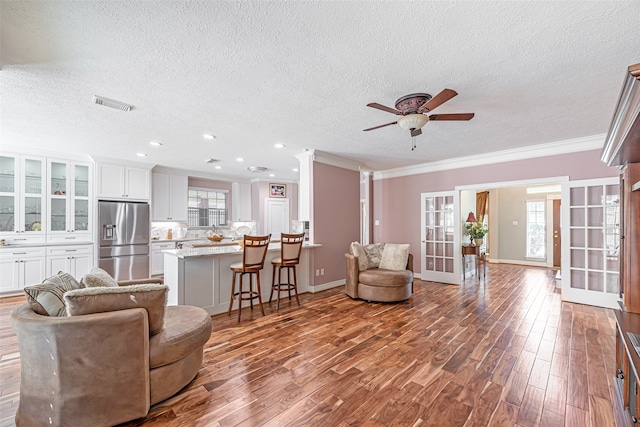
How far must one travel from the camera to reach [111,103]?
2902 millimetres

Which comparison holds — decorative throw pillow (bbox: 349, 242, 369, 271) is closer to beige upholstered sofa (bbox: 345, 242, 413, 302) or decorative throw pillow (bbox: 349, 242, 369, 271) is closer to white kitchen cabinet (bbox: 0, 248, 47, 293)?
beige upholstered sofa (bbox: 345, 242, 413, 302)

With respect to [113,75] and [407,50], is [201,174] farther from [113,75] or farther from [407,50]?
[407,50]

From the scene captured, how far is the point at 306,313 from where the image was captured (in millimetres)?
3824

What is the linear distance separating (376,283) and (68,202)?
5.95 metres

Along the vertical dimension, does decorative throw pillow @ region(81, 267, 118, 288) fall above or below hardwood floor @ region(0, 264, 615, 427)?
above

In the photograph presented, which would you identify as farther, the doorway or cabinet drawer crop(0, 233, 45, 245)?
the doorway

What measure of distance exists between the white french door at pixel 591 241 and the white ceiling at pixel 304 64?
1.02 meters

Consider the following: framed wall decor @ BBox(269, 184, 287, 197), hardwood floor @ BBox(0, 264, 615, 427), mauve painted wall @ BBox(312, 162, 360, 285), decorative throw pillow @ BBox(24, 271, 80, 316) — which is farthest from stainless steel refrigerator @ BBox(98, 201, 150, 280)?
decorative throw pillow @ BBox(24, 271, 80, 316)

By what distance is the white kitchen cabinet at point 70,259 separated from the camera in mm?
4922

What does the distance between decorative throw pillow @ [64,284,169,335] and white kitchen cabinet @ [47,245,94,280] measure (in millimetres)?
4493

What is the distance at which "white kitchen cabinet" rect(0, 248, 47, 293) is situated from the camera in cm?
453

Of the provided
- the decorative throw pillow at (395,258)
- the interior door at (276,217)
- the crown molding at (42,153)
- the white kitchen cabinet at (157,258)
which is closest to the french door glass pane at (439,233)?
the decorative throw pillow at (395,258)

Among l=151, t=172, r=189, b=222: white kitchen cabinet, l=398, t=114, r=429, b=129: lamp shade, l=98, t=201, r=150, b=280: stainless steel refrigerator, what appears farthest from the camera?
l=151, t=172, r=189, b=222: white kitchen cabinet

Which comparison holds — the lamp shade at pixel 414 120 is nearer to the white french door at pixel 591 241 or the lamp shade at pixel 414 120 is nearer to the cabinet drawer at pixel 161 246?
the white french door at pixel 591 241
